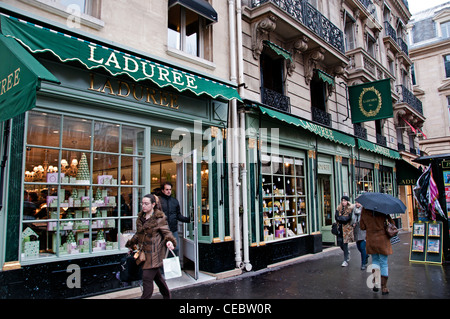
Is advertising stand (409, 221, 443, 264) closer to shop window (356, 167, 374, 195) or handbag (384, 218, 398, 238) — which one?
handbag (384, 218, 398, 238)

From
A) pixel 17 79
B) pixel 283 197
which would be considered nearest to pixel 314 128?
pixel 283 197

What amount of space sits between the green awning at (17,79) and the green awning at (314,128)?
5.42 m

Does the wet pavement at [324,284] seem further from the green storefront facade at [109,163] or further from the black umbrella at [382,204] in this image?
the black umbrella at [382,204]

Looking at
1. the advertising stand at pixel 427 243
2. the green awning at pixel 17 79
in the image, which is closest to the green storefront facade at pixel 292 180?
the advertising stand at pixel 427 243

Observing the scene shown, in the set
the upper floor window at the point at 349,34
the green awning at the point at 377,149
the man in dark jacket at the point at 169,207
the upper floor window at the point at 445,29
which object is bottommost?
the man in dark jacket at the point at 169,207

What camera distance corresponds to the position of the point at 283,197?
999 centimetres

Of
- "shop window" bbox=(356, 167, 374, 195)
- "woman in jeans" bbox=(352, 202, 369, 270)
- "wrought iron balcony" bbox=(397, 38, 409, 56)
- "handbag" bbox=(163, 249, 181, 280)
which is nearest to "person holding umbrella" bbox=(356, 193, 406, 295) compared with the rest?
"woman in jeans" bbox=(352, 202, 369, 270)

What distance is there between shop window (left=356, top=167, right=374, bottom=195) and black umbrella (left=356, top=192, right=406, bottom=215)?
8.23 m

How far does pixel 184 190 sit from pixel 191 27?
4.05m

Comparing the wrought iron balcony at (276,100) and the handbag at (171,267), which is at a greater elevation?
the wrought iron balcony at (276,100)

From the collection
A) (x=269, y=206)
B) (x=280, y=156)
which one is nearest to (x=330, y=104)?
(x=280, y=156)

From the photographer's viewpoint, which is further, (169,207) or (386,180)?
(386,180)

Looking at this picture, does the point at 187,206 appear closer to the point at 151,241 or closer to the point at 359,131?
the point at 151,241

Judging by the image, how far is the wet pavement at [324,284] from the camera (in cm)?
592
